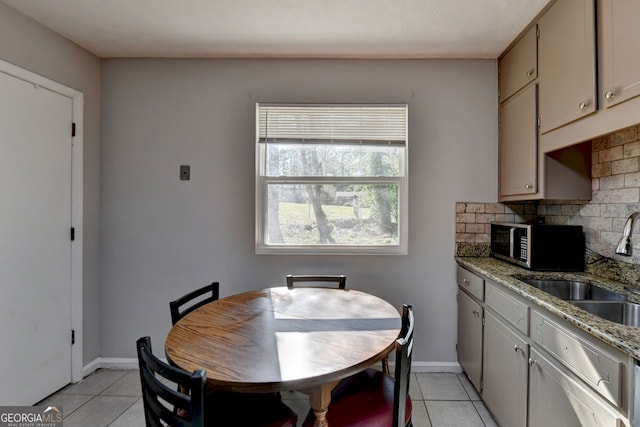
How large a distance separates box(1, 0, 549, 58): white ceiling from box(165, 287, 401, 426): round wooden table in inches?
69.4

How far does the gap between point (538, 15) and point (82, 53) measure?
3191 millimetres

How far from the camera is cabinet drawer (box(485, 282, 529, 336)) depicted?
1.50 metres

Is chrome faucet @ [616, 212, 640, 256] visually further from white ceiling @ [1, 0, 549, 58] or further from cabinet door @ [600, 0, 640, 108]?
white ceiling @ [1, 0, 549, 58]

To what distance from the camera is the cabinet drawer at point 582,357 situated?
0.98 metres

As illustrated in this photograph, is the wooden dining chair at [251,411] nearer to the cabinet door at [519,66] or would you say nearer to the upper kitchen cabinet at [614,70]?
the upper kitchen cabinet at [614,70]

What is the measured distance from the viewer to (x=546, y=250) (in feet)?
6.21

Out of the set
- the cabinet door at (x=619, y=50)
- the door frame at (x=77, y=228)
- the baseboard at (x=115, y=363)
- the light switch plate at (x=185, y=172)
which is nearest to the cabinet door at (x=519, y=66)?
the cabinet door at (x=619, y=50)

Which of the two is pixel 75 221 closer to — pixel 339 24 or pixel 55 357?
pixel 55 357

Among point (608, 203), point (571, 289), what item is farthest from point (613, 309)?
point (608, 203)

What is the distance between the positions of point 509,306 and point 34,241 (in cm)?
290

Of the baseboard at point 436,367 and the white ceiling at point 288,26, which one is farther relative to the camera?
the baseboard at point 436,367

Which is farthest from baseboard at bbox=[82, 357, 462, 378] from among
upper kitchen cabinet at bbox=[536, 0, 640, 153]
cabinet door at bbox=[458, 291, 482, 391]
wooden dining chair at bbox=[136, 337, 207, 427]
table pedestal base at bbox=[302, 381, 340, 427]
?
upper kitchen cabinet at bbox=[536, 0, 640, 153]

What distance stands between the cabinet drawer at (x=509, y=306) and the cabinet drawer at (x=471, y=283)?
82mm

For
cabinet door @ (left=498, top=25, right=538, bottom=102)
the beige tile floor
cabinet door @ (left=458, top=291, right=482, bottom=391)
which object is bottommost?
the beige tile floor
